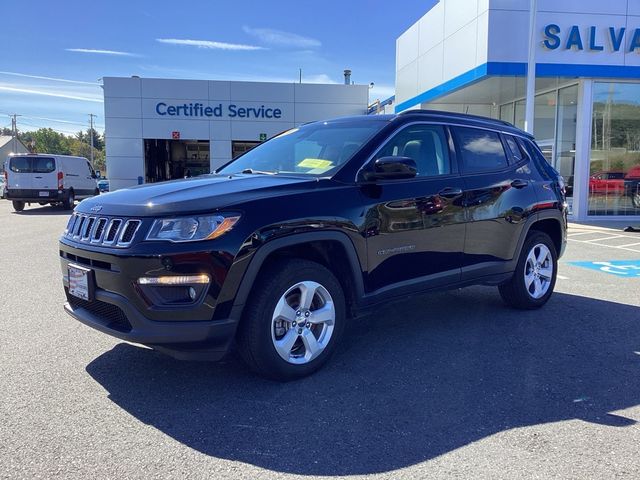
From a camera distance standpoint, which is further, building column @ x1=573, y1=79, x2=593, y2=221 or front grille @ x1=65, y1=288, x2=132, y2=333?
building column @ x1=573, y1=79, x2=593, y2=221

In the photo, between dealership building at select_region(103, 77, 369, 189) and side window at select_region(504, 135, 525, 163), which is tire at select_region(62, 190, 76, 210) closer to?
dealership building at select_region(103, 77, 369, 189)

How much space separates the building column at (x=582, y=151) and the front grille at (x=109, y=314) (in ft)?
49.9

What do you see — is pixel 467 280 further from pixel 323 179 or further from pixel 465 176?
pixel 323 179

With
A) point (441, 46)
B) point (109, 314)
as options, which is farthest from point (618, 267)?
point (441, 46)

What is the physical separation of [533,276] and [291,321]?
3181mm

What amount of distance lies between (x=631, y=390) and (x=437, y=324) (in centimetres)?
183

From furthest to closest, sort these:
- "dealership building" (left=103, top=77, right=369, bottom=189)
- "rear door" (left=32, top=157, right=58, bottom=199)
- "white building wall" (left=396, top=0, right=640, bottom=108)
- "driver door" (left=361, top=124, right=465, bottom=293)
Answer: "dealership building" (left=103, top=77, right=369, bottom=189) < "rear door" (left=32, top=157, right=58, bottom=199) < "white building wall" (left=396, top=0, right=640, bottom=108) < "driver door" (left=361, top=124, right=465, bottom=293)

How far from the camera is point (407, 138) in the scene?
4590 millimetres

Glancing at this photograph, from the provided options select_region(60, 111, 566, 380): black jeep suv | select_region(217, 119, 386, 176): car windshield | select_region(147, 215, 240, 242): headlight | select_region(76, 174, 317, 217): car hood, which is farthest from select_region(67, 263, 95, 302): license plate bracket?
select_region(217, 119, 386, 176): car windshield

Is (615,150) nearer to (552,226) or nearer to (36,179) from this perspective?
(552,226)

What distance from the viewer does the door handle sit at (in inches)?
181

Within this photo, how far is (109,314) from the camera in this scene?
349 cm

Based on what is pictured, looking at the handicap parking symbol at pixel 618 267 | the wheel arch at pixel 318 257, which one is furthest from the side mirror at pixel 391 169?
the handicap parking symbol at pixel 618 267

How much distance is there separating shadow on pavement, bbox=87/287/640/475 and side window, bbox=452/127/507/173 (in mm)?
1531
